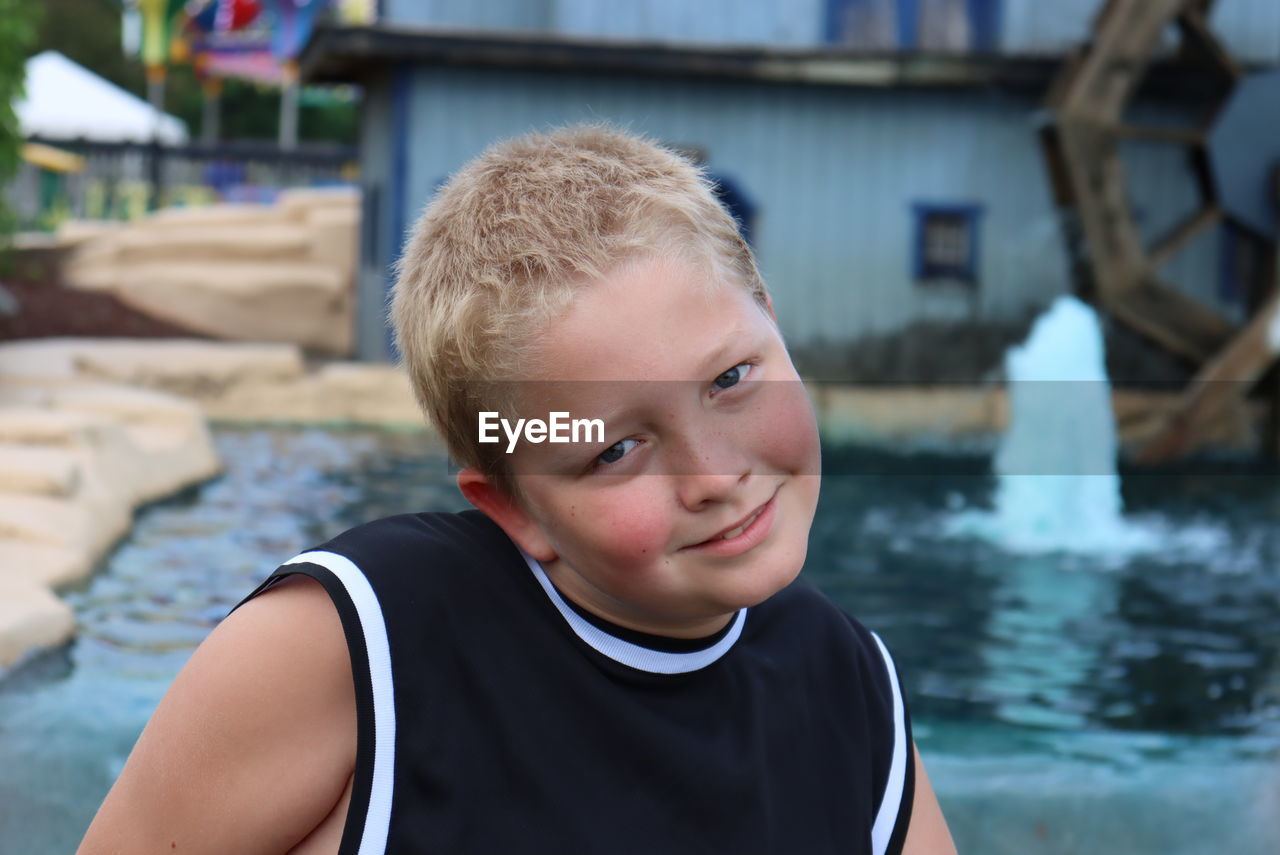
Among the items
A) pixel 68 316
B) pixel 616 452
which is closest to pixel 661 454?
pixel 616 452

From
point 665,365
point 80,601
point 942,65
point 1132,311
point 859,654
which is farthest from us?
point 942,65

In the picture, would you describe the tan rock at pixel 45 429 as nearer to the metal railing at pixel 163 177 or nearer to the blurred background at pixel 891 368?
the blurred background at pixel 891 368

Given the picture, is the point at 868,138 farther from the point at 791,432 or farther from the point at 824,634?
the point at 791,432

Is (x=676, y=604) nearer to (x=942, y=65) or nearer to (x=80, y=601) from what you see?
(x=80, y=601)

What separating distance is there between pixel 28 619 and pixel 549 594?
266 centimetres

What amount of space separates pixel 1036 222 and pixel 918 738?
10300mm

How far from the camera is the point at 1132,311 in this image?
11.1 m

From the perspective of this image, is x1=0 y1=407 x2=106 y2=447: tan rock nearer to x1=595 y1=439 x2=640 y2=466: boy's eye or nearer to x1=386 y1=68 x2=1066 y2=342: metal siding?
x1=595 y1=439 x2=640 y2=466: boy's eye

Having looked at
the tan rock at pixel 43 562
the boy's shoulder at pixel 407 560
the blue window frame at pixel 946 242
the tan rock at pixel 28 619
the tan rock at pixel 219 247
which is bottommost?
the tan rock at pixel 219 247

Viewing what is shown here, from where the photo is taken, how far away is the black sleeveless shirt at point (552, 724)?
1114 mm

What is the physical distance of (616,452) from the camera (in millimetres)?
1180

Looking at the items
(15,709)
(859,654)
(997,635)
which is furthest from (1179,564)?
(859,654)

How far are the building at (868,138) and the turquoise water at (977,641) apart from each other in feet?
11.9

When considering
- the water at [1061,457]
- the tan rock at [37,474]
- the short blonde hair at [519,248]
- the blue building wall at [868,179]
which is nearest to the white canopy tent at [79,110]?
the blue building wall at [868,179]
